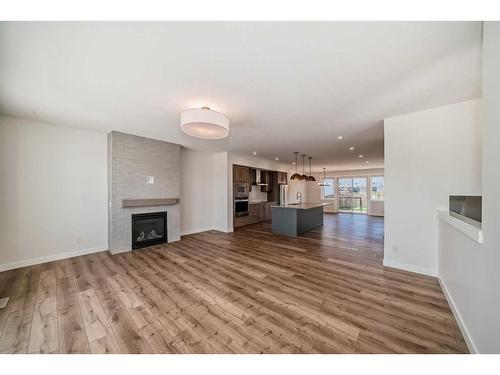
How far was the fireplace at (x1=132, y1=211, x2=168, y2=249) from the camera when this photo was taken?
4070 millimetres

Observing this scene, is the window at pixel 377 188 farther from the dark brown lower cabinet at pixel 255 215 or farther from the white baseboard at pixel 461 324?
the white baseboard at pixel 461 324

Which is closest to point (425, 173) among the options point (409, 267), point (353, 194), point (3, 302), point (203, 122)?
point (409, 267)

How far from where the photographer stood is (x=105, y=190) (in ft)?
13.1

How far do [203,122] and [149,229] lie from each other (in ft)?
11.1

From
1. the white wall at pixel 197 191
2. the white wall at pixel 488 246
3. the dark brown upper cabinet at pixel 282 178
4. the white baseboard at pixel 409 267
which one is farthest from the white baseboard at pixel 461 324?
the dark brown upper cabinet at pixel 282 178

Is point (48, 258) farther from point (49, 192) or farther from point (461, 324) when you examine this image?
point (461, 324)

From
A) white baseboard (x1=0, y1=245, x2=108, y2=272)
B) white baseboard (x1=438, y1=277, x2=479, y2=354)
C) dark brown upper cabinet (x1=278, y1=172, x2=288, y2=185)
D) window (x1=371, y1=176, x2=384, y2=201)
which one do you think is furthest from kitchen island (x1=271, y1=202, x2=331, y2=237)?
window (x1=371, y1=176, x2=384, y2=201)

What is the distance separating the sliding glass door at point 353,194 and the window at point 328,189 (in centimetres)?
39

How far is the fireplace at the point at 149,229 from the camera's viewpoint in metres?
4.07

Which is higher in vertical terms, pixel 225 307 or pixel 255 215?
pixel 255 215

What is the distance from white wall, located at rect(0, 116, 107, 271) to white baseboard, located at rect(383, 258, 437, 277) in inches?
223

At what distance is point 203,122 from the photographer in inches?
87.0
